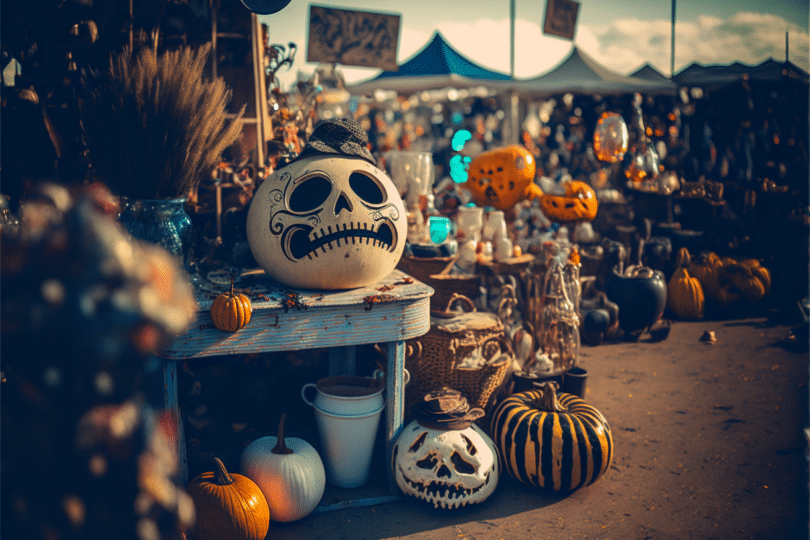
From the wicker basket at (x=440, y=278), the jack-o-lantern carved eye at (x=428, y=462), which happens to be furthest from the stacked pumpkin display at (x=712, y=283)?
the jack-o-lantern carved eye at (x=428, y=462)

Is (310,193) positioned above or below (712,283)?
above

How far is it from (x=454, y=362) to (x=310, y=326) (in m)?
1.07

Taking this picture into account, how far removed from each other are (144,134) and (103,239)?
82.2 inches

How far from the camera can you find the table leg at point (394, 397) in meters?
2.97

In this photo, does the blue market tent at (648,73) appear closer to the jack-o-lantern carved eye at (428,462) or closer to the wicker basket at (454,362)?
the wicker basket at (454,362)

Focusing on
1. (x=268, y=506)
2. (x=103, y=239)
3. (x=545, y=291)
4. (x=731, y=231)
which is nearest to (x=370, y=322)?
(x=268, y=506)

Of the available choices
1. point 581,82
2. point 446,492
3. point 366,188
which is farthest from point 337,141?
point 581,82

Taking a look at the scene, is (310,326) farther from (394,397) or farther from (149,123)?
(149,123)

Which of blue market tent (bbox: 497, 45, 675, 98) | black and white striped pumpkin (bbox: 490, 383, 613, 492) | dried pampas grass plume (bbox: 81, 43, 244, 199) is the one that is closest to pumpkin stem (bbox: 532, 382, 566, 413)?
black and white striped pumpkin (bbox: 490, 383, 613, 492)

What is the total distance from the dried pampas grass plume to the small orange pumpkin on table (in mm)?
632

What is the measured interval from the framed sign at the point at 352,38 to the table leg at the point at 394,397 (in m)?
3.67

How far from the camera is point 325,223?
284cm

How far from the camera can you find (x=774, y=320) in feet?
21.2

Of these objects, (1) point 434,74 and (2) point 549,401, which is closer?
(2) point 549,401
